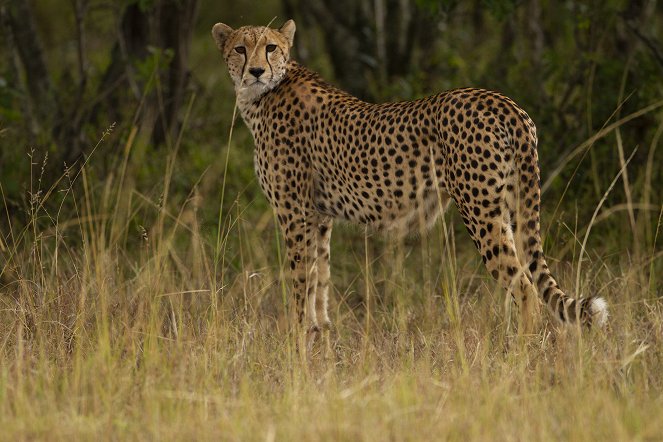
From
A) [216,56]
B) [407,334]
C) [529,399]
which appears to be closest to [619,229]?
[407,334]

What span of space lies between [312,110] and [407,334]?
1076 millimetres

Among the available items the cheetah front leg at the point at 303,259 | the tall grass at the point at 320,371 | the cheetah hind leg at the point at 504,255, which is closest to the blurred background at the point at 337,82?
the cheetah front leg at the point at 303,259

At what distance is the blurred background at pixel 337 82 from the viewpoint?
20.6ft

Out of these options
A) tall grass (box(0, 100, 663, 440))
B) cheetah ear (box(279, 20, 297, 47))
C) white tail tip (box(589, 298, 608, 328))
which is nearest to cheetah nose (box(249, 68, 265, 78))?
cheetah ear (box(279, 20, 297, 47))

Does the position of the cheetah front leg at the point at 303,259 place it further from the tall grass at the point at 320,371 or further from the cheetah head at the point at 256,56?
the cheetah head at the point at 256,56

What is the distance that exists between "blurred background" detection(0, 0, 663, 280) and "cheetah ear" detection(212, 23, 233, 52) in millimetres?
419

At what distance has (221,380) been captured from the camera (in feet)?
Result: 13.0

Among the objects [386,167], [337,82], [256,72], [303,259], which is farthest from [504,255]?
[337,82]

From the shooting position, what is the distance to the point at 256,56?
5.01 meters

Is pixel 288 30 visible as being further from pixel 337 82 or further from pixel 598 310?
pixel 337 82

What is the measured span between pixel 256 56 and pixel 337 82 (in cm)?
434

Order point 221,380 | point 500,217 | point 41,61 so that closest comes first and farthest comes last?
point 221,380
point 500,217
point 41,61

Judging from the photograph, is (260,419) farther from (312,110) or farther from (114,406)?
(312,110)

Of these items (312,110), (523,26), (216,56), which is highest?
(312,110)
